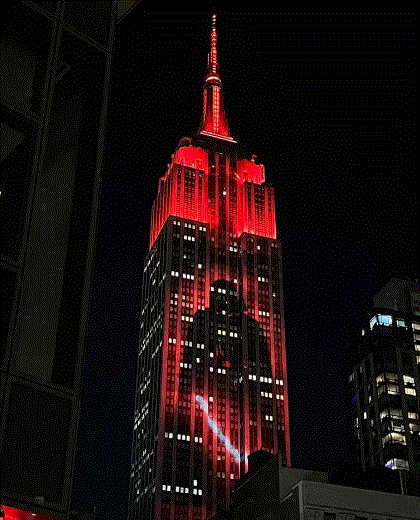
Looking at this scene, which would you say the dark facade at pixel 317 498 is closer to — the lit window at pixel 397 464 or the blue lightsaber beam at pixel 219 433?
the lit window at pixel 397 464

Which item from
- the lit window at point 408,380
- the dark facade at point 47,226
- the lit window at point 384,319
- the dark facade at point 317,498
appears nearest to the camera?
the dark facade at point 47,226

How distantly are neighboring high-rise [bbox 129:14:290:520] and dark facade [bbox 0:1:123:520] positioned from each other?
14570 cm

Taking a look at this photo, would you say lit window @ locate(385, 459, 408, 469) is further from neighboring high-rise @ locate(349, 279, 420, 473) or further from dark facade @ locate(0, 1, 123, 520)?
dark facade @ locate(0, 1, 123, 520)

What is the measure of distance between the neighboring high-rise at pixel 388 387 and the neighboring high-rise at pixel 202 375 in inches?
695

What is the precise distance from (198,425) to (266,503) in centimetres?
9117

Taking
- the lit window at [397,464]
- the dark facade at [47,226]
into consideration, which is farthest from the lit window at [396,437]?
the dark facade at [47,226]

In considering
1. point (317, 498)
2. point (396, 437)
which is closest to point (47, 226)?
point (317, 498)

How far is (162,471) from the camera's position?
16212 cm

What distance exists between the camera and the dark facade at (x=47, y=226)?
16.7m

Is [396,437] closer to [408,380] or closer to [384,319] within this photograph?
[408,380]

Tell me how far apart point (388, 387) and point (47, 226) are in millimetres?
156441

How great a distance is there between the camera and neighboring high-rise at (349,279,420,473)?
16038 centimetres

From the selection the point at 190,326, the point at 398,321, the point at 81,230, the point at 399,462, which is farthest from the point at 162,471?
the point at 81,230

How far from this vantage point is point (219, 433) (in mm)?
171000
